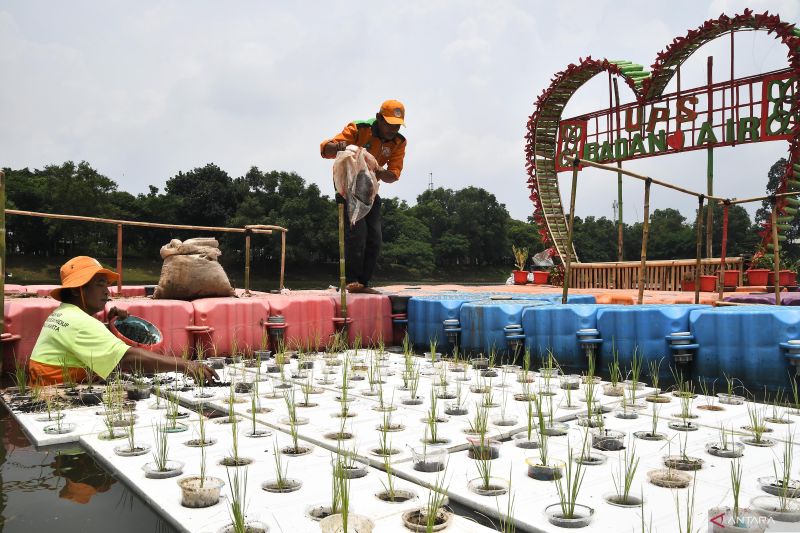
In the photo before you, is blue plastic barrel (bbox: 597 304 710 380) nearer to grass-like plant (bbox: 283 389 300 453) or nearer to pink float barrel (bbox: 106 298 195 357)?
grass-like plant (bbox: 283 389 300 453)

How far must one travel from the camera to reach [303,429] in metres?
2.91

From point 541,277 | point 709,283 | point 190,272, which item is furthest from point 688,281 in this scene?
point 190,272

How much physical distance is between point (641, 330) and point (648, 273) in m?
6.63

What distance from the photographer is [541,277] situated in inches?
511

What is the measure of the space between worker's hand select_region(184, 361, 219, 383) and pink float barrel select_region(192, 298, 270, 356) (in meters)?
1.11

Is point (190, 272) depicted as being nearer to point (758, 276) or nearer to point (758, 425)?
point (758, 425)

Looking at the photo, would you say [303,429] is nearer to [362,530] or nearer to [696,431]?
[362,530]

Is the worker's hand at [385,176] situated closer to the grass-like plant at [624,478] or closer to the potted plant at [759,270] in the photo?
the grass-like plant at [624,478]

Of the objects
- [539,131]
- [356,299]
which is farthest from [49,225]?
[356,299]

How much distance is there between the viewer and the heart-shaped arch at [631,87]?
8938 mm

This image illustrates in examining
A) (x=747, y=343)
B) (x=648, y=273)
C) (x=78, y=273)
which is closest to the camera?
(x=78, y=273)

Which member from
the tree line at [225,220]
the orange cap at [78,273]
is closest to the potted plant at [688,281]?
the orange cap at [78,273]

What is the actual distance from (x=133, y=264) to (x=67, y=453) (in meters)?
33.7

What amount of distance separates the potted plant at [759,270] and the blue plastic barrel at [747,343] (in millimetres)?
5395
